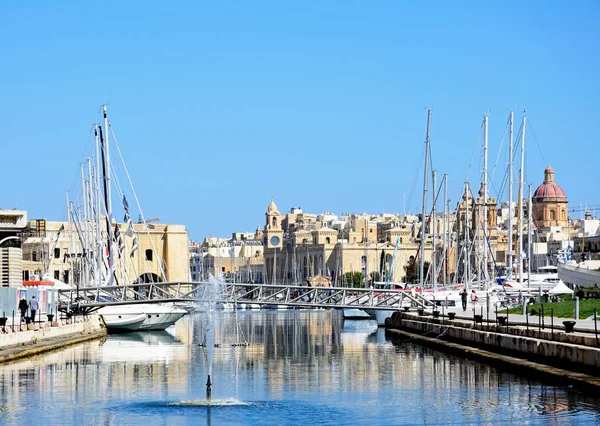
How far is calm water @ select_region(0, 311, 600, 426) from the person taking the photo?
22.6m

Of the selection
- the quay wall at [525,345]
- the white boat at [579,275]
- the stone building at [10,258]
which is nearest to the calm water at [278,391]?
the quay wall at [525,345]

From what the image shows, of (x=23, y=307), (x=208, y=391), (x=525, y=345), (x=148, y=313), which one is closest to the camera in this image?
(x=208, y=391)

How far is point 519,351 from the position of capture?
108 ft

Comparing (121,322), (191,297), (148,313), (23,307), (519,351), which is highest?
(191,297)

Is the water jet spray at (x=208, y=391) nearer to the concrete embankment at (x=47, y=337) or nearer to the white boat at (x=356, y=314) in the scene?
the concrete embankment at (x=47, y=337)

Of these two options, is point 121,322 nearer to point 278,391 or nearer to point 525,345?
point 525,345

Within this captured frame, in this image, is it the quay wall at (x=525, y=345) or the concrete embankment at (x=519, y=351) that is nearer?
the concrete embankment at (x=519, y=351)

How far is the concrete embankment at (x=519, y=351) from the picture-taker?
2666 cm

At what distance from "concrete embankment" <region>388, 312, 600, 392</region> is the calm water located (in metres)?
0.54

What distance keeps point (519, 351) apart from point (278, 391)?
802cm

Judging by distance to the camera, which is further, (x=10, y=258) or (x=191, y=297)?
(x=191, y=297)

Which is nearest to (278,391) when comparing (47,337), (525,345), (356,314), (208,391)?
(208,391)

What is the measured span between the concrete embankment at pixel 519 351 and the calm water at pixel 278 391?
54 cm

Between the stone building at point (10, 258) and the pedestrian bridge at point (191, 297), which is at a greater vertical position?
the stone building at point (10, 258)
